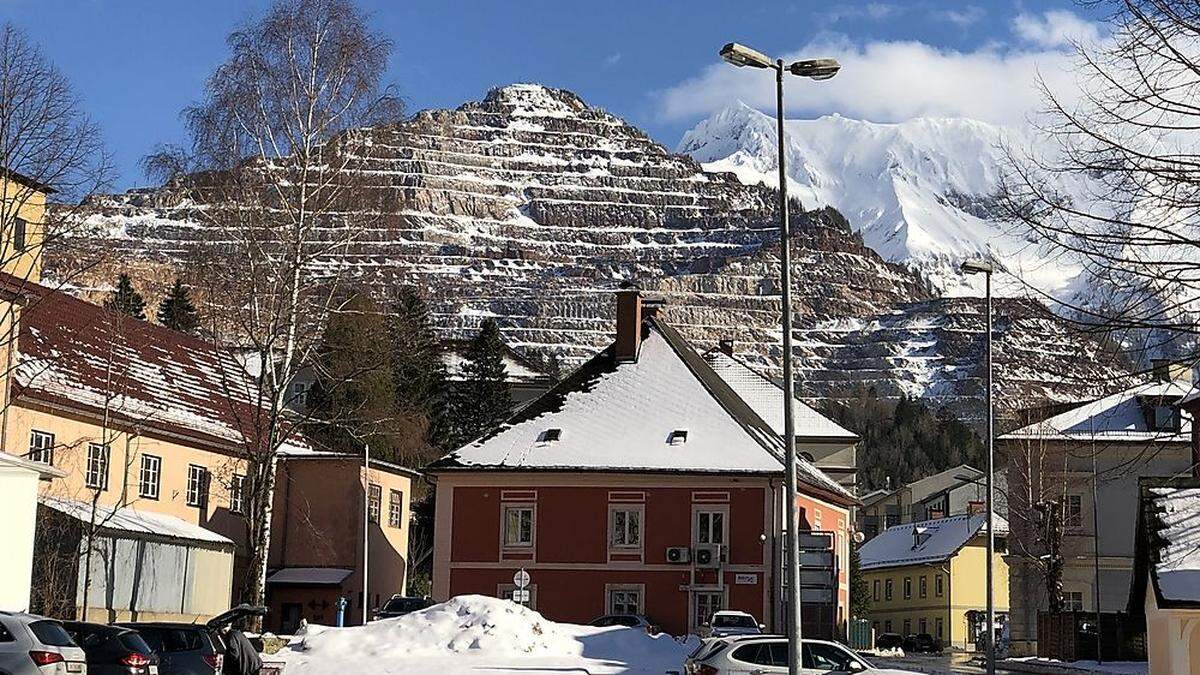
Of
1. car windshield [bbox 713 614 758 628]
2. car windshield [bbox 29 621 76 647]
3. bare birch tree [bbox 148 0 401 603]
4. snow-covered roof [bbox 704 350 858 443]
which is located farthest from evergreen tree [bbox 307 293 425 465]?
snow-covered roof [bbox 704 350 858 443]

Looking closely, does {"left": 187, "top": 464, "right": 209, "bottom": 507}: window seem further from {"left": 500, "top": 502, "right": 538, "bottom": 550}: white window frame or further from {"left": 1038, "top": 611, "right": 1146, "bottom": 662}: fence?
{"left": 1038, "top": 611, "right": 1146, "bottom": 662}: fence

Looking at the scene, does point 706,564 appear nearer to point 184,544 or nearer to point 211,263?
point 184,544

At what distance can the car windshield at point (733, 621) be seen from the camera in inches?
1620

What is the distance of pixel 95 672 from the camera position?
22656 mm

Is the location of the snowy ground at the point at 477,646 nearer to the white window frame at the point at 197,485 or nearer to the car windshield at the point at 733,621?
the car windshield at the point at 733,621

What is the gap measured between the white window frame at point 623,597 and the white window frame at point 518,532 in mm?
2871

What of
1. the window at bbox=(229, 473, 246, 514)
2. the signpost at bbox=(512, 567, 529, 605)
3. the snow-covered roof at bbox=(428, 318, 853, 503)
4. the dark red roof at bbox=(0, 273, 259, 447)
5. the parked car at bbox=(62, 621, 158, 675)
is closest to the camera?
the parked car at bbox=(62, 621, 158, 675)

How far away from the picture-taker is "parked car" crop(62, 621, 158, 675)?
22.6 metres

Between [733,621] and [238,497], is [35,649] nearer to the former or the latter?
[733,621]

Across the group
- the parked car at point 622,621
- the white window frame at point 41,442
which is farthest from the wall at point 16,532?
the parked car at point 622,621

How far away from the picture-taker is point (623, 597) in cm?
4978

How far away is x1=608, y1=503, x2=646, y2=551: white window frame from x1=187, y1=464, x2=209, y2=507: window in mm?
13321

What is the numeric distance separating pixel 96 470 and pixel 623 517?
16242mm

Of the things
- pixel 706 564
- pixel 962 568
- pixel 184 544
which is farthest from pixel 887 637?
pixel 184 544
